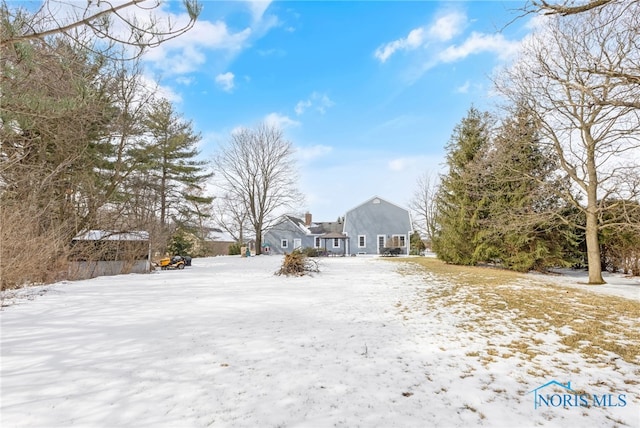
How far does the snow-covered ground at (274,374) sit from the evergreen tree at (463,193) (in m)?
11.4

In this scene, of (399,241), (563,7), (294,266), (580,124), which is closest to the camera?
(563,7)

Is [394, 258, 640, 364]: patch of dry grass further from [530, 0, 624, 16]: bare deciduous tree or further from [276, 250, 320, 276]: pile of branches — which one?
[276, 250, 320, 276]: pile of branches

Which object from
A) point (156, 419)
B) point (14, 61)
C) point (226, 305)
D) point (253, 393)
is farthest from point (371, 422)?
point (14, 61)

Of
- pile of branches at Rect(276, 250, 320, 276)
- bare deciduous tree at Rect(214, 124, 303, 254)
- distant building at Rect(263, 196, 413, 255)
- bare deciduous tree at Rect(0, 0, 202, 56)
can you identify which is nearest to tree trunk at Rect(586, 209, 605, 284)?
pile of branches at Rect(276, 250, 320, 276)

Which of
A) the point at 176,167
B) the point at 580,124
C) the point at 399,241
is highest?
the point at 176,167

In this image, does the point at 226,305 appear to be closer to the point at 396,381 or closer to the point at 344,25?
the point at 396,381

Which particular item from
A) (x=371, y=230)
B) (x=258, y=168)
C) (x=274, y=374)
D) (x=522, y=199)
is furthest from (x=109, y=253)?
(x=371, y=230)

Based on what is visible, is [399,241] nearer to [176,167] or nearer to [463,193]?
[463,193]

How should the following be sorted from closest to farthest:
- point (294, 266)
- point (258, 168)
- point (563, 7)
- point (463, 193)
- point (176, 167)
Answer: point (563, 7), point (294, 266), point (463, 193), point (176, 167), point (258, 168)

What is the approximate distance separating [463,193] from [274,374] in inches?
603

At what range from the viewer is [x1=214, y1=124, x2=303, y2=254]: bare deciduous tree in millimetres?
28141

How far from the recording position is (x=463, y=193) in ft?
51.5

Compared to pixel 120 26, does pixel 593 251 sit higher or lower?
lower

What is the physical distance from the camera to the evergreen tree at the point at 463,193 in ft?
49.5
